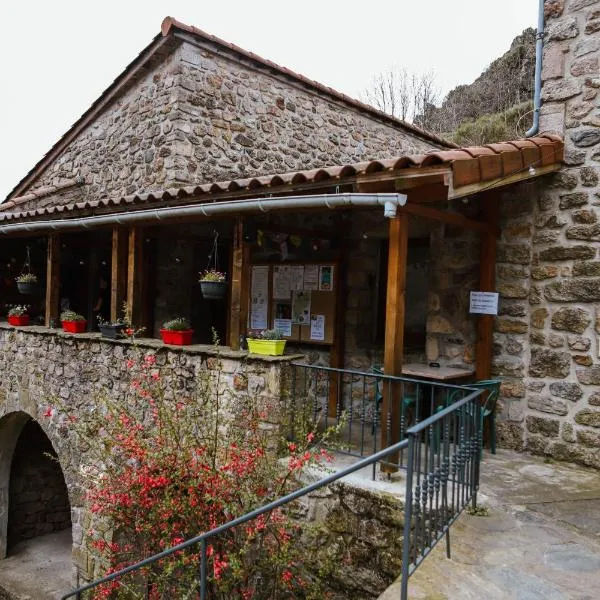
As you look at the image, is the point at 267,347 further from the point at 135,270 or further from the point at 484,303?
the point at 135,270

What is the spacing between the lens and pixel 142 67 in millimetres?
8828

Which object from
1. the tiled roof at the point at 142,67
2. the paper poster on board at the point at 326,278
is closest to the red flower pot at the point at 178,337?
the paper poster on board at the point at 326,278

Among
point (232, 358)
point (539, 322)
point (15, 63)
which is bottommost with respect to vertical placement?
point (232, 358)

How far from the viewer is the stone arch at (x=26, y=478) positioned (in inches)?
336

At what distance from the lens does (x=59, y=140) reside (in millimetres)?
10812

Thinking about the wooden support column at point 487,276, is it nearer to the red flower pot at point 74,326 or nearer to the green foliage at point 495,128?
the red flower pot at point 74,326

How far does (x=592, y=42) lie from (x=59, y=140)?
366 inches

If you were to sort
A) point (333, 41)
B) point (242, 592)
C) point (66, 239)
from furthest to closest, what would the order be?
point (333, 41) → point (66, 239) → point (242, 592)

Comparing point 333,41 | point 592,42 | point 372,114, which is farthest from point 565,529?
point 333,41

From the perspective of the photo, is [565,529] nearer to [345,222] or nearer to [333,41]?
[345,222]

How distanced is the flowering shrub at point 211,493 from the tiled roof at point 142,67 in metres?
5.50

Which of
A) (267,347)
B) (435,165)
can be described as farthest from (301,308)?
(435,165)

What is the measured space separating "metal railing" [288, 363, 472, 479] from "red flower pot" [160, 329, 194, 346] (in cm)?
124

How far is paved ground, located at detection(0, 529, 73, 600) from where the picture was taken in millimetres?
7570
